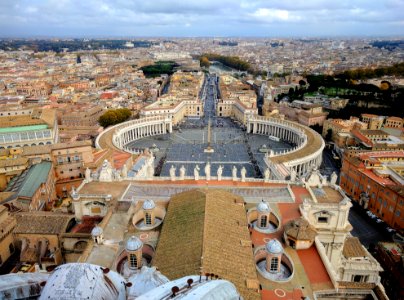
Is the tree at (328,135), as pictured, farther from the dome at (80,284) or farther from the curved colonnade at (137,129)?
the dome at (80,284)

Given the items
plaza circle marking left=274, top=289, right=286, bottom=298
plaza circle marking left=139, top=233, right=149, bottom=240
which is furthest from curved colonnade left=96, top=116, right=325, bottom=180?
plaza circle marking left=274, top=289, right=286, bottom=298

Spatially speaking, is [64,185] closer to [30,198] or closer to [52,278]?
[30,198]

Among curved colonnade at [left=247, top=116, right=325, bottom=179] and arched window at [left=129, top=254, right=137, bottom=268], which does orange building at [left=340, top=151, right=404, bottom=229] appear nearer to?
curved colonnade at [left=247, top=116, right=325, bottom=179]

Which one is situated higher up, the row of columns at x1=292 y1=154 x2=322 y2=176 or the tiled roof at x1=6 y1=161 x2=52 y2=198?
the tiled roof at x1=6 y1=161 x2=52 y2=198

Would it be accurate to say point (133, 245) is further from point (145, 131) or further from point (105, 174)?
point (145, 131)

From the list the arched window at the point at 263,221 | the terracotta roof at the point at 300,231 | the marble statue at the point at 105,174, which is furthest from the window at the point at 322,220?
the marble statue at the point at 105,174
